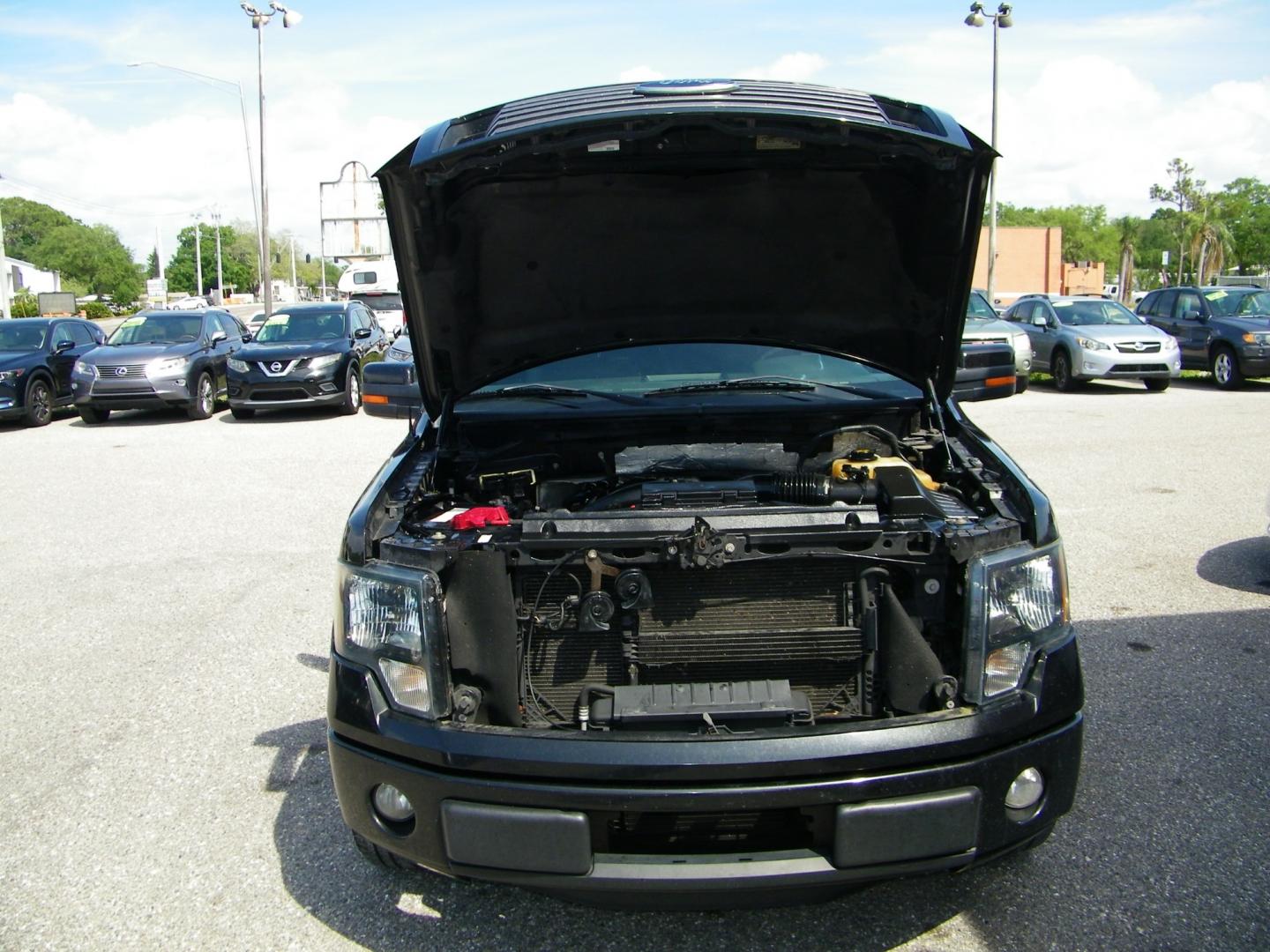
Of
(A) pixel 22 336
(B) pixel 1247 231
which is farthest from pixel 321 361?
(B) pixel 1247 231

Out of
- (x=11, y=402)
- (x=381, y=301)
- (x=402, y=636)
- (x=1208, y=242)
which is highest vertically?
(x=1208, y=242)

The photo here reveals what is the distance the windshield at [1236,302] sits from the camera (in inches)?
687

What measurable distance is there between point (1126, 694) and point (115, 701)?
4.29 meters

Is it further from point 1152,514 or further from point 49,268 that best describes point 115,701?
point 49,268

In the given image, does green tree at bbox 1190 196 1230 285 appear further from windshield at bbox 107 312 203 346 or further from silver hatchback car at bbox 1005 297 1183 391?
windshield at bbox 107 312 203 346

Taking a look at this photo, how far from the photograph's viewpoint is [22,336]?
15711mm

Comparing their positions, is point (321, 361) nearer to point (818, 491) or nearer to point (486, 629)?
point (818, 491)

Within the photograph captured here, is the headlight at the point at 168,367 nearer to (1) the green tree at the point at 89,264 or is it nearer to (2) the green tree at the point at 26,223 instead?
(1) the green tree at the point at 89,264

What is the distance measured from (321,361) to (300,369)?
32cm

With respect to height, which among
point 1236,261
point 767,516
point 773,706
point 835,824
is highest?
point 1236,261

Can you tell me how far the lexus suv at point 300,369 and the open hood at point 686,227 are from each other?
1069 centimetres

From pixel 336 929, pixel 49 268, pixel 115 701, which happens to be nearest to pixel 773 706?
pixel 336 929

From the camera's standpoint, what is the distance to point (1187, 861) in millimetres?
2994

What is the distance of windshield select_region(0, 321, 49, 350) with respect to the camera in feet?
50.8
